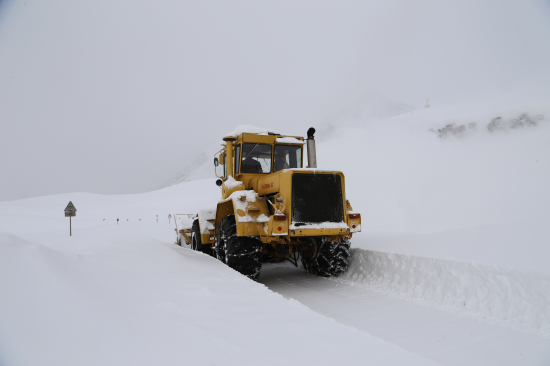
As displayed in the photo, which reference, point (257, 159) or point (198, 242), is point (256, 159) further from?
point (198, 242)

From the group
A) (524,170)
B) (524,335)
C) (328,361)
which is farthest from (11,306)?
(524,170)

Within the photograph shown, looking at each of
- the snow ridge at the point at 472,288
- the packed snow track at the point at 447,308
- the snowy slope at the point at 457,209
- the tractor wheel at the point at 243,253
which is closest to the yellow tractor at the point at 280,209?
the tractor wheel at the point at 243,253

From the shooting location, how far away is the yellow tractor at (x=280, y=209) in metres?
5.95

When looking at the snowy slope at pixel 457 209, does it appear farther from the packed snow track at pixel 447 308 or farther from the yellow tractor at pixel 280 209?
the yellow tractor at pixel 280 209

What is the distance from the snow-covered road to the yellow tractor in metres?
0.90

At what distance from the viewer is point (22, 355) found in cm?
206

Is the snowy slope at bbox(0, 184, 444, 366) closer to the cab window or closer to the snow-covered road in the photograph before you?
the snow-covered road

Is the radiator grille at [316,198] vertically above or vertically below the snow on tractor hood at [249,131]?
below

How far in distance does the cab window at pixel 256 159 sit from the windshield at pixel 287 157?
0.18 m

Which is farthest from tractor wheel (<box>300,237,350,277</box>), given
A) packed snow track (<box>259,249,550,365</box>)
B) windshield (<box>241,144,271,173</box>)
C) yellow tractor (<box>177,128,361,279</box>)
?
windshield (<box>241,144,271,173</box>)

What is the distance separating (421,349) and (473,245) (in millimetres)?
2904

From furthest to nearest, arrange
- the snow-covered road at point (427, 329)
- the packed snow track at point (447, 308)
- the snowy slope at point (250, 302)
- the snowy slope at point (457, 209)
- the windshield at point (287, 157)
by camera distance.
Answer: the windshield at point (287, 157) → the snowy slope at point (457, 209) → the packed snow track at point (447, 308) → the snow-covered road at point (427, 329) → the snowy slope at point (250, 302)

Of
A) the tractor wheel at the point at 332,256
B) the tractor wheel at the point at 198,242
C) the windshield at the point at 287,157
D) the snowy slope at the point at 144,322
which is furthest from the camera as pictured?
the tractor wheel at the point at 198,242

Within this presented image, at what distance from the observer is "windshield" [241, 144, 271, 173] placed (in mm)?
7422
